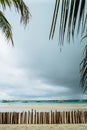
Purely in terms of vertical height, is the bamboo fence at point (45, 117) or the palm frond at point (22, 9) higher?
the palm frond at point (22, 9)

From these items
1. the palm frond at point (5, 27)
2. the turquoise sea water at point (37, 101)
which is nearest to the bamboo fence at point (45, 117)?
the palm frond at point (5, 27)

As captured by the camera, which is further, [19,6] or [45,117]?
[45,117]

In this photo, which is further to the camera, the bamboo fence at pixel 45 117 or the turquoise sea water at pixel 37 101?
the turquoise sea water at pixel 37 101

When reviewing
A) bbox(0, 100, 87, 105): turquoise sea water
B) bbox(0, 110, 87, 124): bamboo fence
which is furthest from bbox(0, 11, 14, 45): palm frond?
bbox(0, 100, 87, 105): turquoise sea water

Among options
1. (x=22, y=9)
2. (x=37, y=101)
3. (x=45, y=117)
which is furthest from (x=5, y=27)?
(x=37, y=101)

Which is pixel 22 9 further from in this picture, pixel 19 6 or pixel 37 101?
pixel 37 101

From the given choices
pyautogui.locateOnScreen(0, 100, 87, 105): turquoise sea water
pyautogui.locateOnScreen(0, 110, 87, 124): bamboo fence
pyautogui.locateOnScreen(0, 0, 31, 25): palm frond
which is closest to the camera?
pyautogui.locateOnScreen(0, 0, 31, 25): palm frond

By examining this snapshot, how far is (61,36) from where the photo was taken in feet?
2.09

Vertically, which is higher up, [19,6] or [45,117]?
[19,6]

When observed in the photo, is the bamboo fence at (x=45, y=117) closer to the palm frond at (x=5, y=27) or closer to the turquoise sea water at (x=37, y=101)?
the palm frond at (x=5, y=27)

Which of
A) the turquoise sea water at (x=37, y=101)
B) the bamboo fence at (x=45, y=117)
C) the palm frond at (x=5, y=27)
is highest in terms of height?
the palm frond at (x=5, y=27)

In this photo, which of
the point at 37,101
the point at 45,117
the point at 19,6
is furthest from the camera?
the point at 37,101

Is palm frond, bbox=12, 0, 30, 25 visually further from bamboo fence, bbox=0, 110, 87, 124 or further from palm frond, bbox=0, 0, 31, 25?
bamboo fence, bbox=0, 110, 87, 124

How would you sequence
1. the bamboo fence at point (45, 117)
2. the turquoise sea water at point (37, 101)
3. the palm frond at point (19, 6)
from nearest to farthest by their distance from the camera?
1. the palm frond at point (19, 6)
2. the bamboo fence at point (45, 117)
3. the turquoise sea water at point (37, 101)
